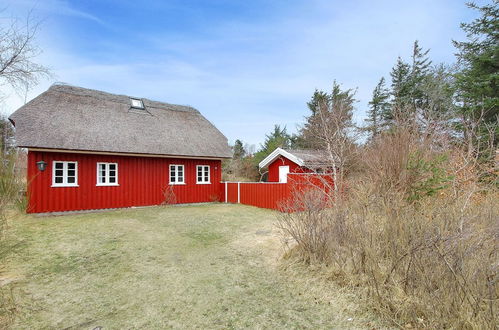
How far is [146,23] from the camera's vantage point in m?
12.1

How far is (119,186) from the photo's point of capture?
11984 mm

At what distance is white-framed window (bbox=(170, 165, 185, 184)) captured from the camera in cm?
1366

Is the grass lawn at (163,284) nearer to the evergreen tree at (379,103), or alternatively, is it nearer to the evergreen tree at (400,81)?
the evergreen tree at (379,103)

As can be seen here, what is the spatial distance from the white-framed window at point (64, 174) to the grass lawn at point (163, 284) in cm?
355

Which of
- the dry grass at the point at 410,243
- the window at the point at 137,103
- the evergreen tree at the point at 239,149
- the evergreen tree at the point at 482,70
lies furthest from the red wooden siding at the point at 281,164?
the evergreen tree at the point at 239,149

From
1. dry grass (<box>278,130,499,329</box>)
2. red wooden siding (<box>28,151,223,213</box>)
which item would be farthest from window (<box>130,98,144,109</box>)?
dry grass (<box>278,130,499,329</box>)

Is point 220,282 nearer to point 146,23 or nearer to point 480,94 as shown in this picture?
point 146,23

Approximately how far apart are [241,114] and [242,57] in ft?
37.7

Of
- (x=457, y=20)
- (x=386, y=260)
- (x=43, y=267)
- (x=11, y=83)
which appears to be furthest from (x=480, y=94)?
(x=11, y=83)

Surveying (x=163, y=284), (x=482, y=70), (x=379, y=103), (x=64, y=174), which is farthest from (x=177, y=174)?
(x=379, y=103)

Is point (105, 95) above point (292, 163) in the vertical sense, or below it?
above

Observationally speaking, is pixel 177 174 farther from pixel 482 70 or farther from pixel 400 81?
pixel 400 81

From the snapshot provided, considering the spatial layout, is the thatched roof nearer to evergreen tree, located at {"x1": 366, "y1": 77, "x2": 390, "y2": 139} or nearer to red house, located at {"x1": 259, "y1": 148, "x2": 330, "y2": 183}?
red house, located at {"x1": 259, "y1": 148, "x2": 330, "y2": 183}

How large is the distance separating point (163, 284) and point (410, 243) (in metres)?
3.91
